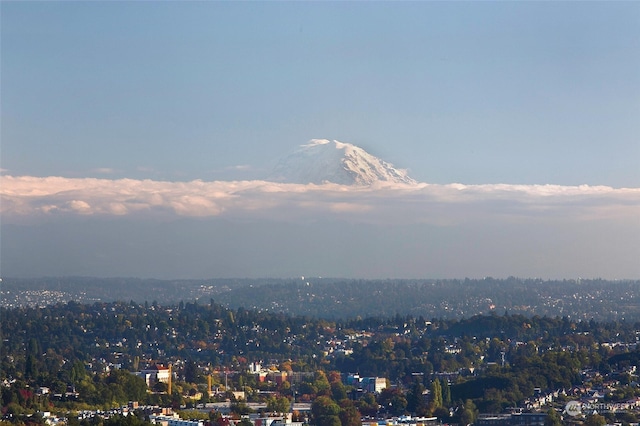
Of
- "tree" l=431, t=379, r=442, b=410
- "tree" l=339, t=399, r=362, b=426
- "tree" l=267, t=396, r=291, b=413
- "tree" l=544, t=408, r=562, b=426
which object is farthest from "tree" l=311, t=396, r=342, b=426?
"tree" l=544, t=408, r=562, b=426

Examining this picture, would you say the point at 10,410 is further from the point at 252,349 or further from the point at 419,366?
the point at 252,349

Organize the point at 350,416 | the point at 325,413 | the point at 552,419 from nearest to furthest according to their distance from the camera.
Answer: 1. the point at 552,419
2. the point at 350,416
3. the point at 325,413

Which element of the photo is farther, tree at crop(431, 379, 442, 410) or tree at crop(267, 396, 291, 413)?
tree at crop(431, 379, 442, 410)

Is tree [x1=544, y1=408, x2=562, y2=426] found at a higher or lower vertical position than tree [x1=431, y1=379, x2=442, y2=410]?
lower

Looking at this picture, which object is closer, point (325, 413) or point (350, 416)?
point (350, 416)

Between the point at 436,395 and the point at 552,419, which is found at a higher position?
the point at 436,395

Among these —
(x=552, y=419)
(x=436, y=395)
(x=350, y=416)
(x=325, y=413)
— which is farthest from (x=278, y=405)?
(x=552, y=419)

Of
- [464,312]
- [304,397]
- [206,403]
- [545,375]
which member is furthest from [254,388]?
[464,312]

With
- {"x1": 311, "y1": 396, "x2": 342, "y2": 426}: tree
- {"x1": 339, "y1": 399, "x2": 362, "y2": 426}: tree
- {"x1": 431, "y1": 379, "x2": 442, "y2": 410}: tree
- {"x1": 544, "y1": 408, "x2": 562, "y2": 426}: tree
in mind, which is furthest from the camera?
{"x1": 431, "y1": 379, "x2": 442, "y2": 410}: tree

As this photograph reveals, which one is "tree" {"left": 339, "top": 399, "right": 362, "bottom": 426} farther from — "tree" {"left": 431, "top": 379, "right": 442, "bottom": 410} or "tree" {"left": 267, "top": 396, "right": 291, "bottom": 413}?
"tree" {"left": 431, "top": 379, "right": 442, "bottom": 410}

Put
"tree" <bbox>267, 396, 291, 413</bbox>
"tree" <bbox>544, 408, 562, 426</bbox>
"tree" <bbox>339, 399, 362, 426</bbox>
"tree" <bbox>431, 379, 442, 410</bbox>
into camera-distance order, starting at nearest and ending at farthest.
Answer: "tree" <bbox>339, 399, 362, 426</bbox> < "tree" <bbox>544, 408, 562, 426</bbox> < "tree" <bbox>267, 396, 291, 413</bbox> < "tree" <bbox>431, 379, 442, 410</bbox>

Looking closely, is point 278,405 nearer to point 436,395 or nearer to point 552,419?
point 436,395
